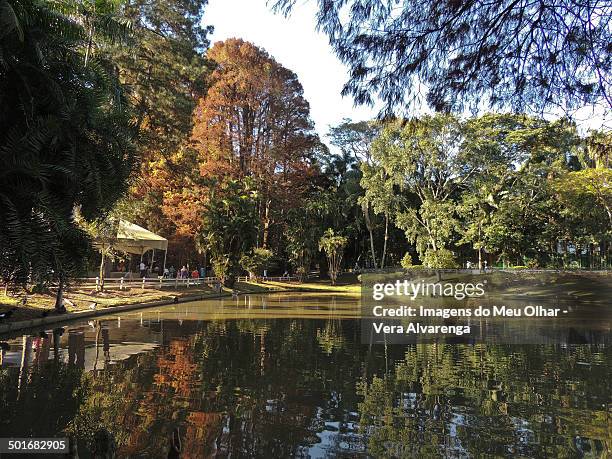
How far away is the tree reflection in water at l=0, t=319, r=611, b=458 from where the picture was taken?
5422mm

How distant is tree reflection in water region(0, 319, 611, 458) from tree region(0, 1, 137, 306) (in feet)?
6.48

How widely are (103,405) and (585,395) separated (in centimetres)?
702

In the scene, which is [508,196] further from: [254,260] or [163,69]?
[163,69]

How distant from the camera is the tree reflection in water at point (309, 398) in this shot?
5.42 metres

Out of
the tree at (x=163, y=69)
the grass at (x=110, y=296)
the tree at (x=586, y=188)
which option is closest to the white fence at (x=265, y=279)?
the grass at (x=110, y=296)

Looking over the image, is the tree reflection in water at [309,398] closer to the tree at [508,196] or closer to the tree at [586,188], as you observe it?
the tree at [586,188]

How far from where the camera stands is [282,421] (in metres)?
6.16

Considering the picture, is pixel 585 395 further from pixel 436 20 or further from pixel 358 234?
pixel 358 234

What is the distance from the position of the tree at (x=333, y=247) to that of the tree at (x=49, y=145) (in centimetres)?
3607

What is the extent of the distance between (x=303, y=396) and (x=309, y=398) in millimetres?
146

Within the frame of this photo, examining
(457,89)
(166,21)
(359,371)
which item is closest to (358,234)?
(166,21)

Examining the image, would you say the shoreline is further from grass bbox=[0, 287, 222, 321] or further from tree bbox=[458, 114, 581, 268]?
tree bbox=[458, 114, 581, 268]

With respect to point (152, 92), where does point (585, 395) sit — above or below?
below

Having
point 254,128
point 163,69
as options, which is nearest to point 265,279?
point 254,128
